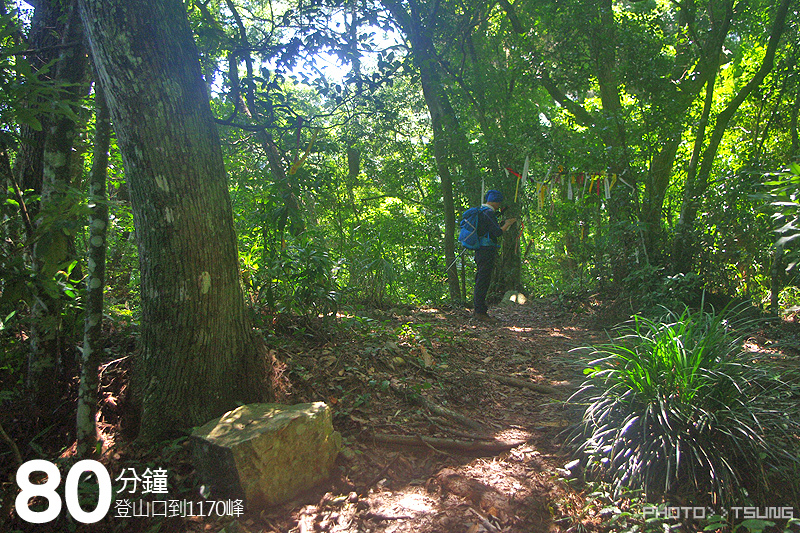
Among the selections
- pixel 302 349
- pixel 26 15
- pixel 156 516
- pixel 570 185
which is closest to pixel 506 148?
pixel 570 185

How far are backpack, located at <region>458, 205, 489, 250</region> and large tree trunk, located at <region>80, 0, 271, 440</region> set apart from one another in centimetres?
439

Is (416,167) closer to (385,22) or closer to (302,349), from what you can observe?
(385,22)

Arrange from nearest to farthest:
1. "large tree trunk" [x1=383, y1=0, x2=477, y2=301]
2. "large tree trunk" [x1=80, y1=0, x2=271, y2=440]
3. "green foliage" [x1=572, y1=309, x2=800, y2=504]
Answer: "green foliage" [x1=572, y1=309, x2=800, y2=504], "large tree trunk" [x1=80, y1=0, x2=271, y2=440], "large tree trunk" [x1=383, y1=0, x2=477, y2=301]

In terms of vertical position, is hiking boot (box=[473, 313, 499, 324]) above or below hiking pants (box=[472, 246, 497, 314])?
below

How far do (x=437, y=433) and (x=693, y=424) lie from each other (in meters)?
1.63

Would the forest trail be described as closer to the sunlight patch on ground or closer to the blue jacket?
the sunlight patch on ground

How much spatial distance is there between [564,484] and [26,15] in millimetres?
7209

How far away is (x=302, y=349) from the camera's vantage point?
4.26 meters

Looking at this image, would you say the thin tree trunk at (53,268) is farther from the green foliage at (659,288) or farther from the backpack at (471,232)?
the green foliage at (659,288)

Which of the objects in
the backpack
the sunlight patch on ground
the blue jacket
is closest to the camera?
the sunlight patch on ground

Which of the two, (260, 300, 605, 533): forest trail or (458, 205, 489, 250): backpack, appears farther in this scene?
(458, 205, 489, 250): backpack

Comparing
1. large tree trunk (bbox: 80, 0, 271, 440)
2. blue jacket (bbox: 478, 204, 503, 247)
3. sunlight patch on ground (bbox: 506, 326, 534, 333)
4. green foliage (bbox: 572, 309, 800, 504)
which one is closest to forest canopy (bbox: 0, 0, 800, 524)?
large tree trunk (bbox: 80, 0, 271, 440)

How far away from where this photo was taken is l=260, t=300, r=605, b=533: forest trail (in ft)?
8.60

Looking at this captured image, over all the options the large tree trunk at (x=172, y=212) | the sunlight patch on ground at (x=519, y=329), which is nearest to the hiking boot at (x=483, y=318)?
the sunlight patch on ground at (x=519, y=329)
